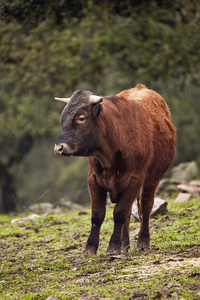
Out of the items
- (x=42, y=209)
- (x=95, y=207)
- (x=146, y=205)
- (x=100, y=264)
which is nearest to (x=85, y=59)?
(x=42, y=209)

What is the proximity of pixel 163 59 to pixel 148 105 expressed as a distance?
1033cm

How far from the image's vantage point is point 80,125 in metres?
7.59

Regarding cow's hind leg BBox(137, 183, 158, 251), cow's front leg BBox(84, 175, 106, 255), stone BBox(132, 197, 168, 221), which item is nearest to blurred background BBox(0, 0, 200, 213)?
stone BBox(132, 197, 168, 221)

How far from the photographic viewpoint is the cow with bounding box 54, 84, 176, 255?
760cm

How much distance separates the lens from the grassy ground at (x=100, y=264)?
6016 millimetres

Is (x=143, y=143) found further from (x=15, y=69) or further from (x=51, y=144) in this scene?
(x=51, y=144)

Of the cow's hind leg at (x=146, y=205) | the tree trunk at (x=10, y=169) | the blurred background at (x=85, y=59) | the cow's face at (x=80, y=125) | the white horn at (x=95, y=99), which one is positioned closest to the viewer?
the cow's face at (x=80, y=125)

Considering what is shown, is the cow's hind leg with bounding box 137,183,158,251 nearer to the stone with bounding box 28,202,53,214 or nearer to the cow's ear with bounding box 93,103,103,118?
the cow's ear with bounding box 93,103,103,118

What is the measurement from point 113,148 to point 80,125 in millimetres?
648

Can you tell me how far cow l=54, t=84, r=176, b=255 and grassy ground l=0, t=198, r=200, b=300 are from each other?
0.50m

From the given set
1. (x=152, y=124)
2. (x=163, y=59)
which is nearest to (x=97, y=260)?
(x=152, y=124)

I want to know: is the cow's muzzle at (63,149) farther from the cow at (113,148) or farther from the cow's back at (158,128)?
the cow's back at (158,128)

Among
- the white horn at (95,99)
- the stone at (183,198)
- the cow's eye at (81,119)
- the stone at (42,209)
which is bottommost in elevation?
the stone at (42,209)

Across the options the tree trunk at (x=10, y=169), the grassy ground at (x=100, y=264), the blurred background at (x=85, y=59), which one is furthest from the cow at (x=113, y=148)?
the tree trunk at (x=10, y=169)
